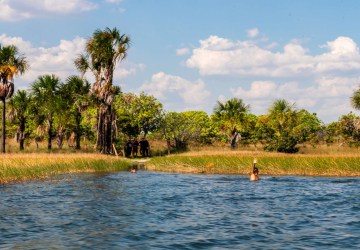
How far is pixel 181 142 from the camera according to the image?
7512 cm

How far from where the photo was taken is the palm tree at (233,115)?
71.5 metres

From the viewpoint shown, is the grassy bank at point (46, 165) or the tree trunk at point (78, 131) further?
the tree trunk at point (78, 131)

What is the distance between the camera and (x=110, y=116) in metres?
62.1

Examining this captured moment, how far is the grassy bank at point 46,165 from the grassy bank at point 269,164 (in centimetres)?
453

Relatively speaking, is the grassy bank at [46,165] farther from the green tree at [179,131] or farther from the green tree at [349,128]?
the green tree at [349,128]

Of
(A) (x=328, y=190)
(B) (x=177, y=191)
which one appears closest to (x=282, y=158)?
(A) (x=328, y=190)

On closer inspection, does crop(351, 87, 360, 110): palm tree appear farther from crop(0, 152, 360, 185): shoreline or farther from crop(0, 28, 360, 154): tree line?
crop(0, 152, 360, 185): shoreline

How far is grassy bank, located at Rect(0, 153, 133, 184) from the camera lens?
114 ft

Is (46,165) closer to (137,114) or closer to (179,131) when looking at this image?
(137,114)

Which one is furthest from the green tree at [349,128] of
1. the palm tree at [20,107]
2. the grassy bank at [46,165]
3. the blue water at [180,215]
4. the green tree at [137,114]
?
the palm tree at [20,107]

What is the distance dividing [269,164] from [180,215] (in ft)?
73.7

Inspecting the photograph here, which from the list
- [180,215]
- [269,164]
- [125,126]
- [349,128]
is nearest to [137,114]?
[125,126]

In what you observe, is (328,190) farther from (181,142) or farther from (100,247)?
(181,142)

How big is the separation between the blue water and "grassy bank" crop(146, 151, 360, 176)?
286 inches
